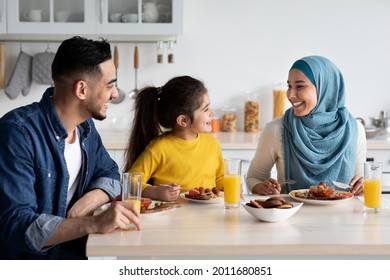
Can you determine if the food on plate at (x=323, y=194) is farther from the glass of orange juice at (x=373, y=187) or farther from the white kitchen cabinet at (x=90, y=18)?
the white kitchen cabinet at (x=90, y=18)

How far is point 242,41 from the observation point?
452 centimetres

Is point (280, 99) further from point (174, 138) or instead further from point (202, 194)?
point (202, 194)

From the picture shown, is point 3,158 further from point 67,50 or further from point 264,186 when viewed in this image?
point 264,186

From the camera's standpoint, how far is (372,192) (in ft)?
7.18

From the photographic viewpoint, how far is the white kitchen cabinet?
4.07 meters

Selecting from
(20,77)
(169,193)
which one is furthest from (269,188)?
(20,77)

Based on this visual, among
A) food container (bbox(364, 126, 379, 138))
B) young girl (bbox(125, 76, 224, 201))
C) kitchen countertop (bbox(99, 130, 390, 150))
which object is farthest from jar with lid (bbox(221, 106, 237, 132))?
young girl (bbox(125, 76, 224, 201))

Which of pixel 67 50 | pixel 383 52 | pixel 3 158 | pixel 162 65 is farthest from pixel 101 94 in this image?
pixel 383 52

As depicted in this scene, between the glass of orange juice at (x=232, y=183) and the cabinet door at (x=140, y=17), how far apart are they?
202 centimetres

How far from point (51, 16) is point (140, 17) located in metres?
0.53

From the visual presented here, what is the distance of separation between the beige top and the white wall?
1649 mm

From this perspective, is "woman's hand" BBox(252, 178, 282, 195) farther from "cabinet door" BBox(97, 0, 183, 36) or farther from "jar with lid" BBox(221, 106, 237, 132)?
"jar with lid" BBox(221, 106, 237, 132)

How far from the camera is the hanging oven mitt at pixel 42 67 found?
4.34 meters

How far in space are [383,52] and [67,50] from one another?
2891 millimetres
